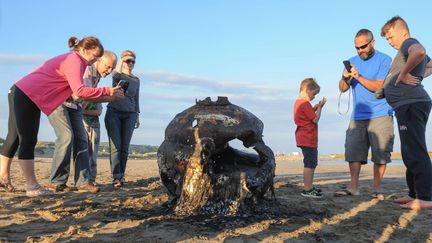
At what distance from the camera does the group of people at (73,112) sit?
→ 18.8 ft

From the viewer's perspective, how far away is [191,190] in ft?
14.1

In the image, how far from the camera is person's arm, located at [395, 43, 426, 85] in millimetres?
5258

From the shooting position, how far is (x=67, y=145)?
20.6 feet

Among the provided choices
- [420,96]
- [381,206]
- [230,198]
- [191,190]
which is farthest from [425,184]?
[191,190]

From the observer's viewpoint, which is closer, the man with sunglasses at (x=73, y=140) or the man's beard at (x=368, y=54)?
the man with sunglasses at (x=73, y=140)

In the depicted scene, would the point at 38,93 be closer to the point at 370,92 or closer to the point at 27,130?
the point at 27,130

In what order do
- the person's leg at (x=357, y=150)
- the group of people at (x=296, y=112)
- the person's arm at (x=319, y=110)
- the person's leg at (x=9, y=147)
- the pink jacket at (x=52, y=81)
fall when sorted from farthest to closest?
the person's leg at (x=357, y=150) → the person's arm at (x=319, y=110) → the person's leg at (x=9, y=147) → the pink jacket at (x=52, y=81) → the group of people at (x=296, y=112)

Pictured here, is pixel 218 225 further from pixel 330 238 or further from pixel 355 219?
pixel 355 219

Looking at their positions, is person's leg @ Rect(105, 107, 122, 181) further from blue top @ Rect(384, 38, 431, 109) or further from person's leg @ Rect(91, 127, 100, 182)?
blue top @ Rect(384, 38, 431, 109)

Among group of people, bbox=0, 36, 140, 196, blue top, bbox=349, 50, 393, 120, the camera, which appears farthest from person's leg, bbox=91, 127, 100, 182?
the camera

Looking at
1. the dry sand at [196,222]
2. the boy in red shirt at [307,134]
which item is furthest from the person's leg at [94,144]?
the boy in red shirt at [307,134]

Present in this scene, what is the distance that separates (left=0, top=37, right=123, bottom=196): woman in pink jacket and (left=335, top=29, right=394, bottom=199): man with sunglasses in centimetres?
345

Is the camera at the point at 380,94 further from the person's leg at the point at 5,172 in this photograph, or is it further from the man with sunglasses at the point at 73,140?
the person's leg at the point at 5,172

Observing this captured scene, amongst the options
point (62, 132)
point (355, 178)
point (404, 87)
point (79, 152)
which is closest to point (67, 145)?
point (62, 132)
